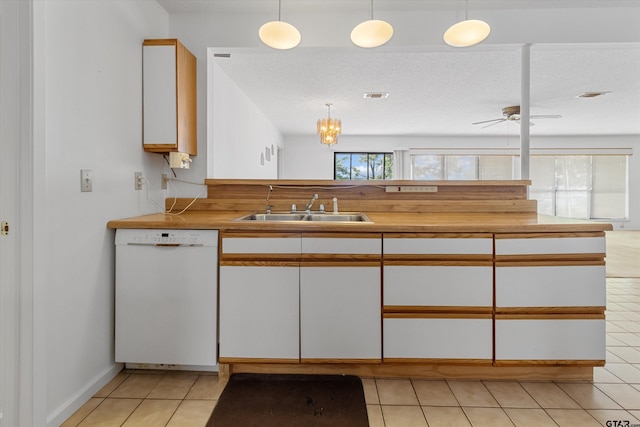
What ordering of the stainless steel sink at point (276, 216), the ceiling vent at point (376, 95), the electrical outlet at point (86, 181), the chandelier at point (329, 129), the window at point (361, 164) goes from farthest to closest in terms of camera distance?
the window at point (361, 164), the chandelier at point (329, 129), the ceiling vent at point (376, 95), the stainless steel sink at point (276, 216), the electrical outlet at point (86, 181)

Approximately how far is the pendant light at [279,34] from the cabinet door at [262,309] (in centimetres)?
129

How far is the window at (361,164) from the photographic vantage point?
8.04 m

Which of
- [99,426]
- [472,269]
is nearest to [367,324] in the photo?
[472,269]

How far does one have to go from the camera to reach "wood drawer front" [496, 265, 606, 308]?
5.83 feet

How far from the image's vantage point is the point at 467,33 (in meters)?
2.01

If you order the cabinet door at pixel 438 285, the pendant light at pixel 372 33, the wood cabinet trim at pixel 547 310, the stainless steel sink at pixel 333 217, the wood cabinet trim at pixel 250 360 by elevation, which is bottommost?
the wood cabinet trim at pixel 250 360

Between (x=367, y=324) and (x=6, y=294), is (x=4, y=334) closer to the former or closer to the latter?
(x=6, y=294)

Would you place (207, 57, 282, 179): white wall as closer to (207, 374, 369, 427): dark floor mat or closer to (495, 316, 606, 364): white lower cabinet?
(207, 374, 369, 427): dark floor mat

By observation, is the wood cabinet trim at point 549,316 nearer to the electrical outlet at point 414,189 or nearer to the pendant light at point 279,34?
the electrical outlet at point 414,189

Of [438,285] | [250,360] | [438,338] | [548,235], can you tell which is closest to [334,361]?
[250,360]

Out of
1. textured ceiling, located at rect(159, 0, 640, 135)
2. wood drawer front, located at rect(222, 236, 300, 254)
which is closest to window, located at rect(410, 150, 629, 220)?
textured ceiling, located at rect(159, 0, 640, 135)

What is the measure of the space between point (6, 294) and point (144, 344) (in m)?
0.68

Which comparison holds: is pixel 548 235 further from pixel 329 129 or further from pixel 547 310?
pixel 329 129

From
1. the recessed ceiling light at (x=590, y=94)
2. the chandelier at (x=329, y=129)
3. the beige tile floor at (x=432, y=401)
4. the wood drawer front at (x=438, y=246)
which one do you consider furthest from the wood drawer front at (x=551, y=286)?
the recessed ceiling light at (x=590, y=94)
